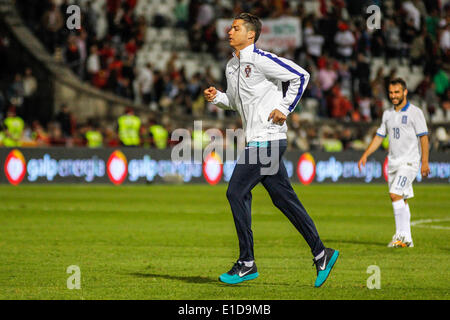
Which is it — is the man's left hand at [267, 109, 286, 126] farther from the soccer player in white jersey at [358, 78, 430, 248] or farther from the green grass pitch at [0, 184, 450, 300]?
the soccer player in white jersey at [358, 78, 430, 248]

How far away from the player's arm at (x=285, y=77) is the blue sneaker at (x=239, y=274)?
137 centimetres

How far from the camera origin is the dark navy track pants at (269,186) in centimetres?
815

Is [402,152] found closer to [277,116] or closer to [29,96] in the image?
[277,116]

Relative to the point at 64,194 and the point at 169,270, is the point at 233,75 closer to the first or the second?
the point at 169,270

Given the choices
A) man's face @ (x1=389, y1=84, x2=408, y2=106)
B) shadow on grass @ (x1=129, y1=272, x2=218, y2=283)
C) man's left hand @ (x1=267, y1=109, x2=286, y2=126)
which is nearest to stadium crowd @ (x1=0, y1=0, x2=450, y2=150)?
man's face @ (x1=389, y1=84, x2=408, y2=106)

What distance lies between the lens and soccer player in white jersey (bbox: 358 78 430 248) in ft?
39.1

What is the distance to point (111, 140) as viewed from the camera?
26172mm

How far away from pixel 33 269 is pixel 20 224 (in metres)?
5.13

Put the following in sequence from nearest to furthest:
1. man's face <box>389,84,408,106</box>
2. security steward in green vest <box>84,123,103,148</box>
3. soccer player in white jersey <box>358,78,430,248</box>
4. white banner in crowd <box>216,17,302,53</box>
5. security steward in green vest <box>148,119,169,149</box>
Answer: man's face <box>389,84,408,106</box>
soccer player in white jersey <box>358,78,430,248</box>
security steward in green vest <box>84,123,103,148</box>
security steward in green vest <box>148,119,169,149</box>
white banner in crowd <box>216,17,302,53</box>

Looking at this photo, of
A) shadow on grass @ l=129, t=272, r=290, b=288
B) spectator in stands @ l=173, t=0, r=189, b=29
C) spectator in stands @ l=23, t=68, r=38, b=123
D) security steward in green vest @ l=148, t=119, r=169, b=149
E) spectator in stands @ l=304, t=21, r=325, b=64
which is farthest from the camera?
spectator in stands @ l=173, t=0, r=189, b=29

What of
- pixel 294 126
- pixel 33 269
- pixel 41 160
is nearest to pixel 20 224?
pixel 33 269

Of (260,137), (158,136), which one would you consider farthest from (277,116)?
(158,136)

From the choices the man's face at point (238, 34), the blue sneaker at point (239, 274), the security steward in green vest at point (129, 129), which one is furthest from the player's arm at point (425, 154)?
the security steward in green vest at point (129, 129)

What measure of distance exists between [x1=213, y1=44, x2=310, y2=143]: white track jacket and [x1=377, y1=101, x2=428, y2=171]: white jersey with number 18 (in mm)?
4049
